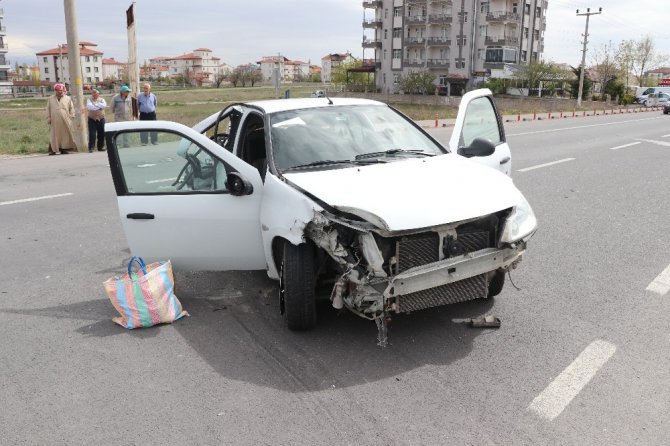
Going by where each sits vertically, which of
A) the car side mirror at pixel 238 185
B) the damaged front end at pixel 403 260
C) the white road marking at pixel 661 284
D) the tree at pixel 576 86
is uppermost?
the tree at pixel 576 86

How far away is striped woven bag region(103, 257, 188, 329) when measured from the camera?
4.27m

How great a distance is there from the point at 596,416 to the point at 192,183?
10.5 feet

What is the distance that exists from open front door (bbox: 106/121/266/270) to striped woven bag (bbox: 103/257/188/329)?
0.74ft

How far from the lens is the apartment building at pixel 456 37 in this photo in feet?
234

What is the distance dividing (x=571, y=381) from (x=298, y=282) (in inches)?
71.2

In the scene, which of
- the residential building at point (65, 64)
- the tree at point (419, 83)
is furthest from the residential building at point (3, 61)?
the tree at point (419, 83)

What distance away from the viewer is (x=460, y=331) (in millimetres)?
4219

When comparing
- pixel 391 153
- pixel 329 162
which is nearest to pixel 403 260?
pixel 329 162

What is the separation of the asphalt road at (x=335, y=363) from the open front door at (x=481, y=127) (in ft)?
3.56

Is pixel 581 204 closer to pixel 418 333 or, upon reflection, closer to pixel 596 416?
pixel 418 333

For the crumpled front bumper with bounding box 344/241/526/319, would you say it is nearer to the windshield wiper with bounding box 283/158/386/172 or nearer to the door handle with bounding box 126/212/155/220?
the windshield wiper with bounding box 283/158/386/172

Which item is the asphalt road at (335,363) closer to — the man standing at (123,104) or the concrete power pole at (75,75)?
the man standing at (123,104)

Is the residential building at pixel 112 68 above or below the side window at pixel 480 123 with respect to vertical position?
above

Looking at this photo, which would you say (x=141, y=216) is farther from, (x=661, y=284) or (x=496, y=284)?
(x=661, y=284)
